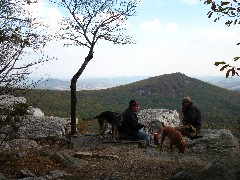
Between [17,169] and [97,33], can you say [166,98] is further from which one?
[17,169]

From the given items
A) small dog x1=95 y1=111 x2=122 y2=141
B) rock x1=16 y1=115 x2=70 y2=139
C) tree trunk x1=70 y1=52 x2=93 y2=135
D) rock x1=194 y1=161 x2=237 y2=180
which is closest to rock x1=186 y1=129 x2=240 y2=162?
small dog x1=95 y1=111 x2=122 y2=141

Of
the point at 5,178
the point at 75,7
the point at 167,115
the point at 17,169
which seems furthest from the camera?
the point at 167,115

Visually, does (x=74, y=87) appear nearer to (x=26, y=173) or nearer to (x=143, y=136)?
(x=143, y=136)

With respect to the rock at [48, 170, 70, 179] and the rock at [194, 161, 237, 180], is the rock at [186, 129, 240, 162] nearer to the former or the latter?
the rock at [194, 161, 237, 180]

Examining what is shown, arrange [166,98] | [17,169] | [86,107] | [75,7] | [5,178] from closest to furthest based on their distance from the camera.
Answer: [5,178]
[17,169]
[75,7]
[86,107]
[166,98]

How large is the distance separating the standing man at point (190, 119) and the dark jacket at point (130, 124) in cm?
206

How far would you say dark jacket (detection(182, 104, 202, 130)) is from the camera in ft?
52.7

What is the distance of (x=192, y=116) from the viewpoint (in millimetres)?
16078

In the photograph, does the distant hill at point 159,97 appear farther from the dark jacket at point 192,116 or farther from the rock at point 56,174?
the rock at point 56,174

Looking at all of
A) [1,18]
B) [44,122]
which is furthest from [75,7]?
[1,18]

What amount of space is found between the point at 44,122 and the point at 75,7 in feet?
23.0

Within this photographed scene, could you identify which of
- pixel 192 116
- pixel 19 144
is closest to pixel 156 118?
pixel 192 116

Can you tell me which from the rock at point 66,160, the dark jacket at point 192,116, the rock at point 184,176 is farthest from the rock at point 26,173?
the dark jacket at point 192,116

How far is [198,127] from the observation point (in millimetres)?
16641
